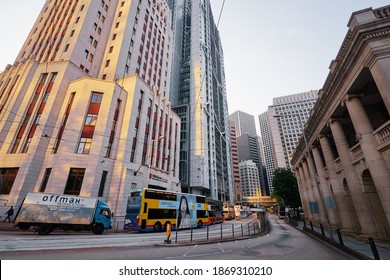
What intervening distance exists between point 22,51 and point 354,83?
5726cm

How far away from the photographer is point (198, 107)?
67.8 m

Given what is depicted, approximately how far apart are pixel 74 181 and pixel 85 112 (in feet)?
31.9

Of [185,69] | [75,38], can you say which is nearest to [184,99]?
[185,69]

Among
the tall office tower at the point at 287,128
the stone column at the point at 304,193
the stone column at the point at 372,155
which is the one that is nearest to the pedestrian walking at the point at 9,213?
the stone column at the point at 372,155

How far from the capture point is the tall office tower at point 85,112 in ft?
78.6

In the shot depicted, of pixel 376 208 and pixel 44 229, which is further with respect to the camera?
pixel 44 229

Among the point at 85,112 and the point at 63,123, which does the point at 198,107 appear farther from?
the point at 63,123

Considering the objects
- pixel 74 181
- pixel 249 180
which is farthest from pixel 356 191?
pixel 249 180

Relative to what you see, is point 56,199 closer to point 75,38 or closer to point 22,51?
point 75,38

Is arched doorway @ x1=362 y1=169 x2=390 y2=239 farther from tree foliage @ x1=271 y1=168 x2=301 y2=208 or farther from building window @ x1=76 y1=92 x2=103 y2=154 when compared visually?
tree foliage @ x1=271 y1=168 x2=301 y2=208

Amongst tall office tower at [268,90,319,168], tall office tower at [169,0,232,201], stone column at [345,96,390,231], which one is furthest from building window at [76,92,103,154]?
tall office tower at [268,90,319,168]

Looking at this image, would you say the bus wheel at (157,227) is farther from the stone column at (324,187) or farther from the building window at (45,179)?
the stone column at (324,187)

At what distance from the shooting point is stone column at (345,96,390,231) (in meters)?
10.9

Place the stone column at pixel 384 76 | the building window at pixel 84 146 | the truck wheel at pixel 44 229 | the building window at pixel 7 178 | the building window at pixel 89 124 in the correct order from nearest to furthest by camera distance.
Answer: the stone column at pixel 384 76 < the truck wheel at pixel 44 229 < the building window at pixel 7 178 < the building window at pixel 84 146 < the building window at pixel 89 124
